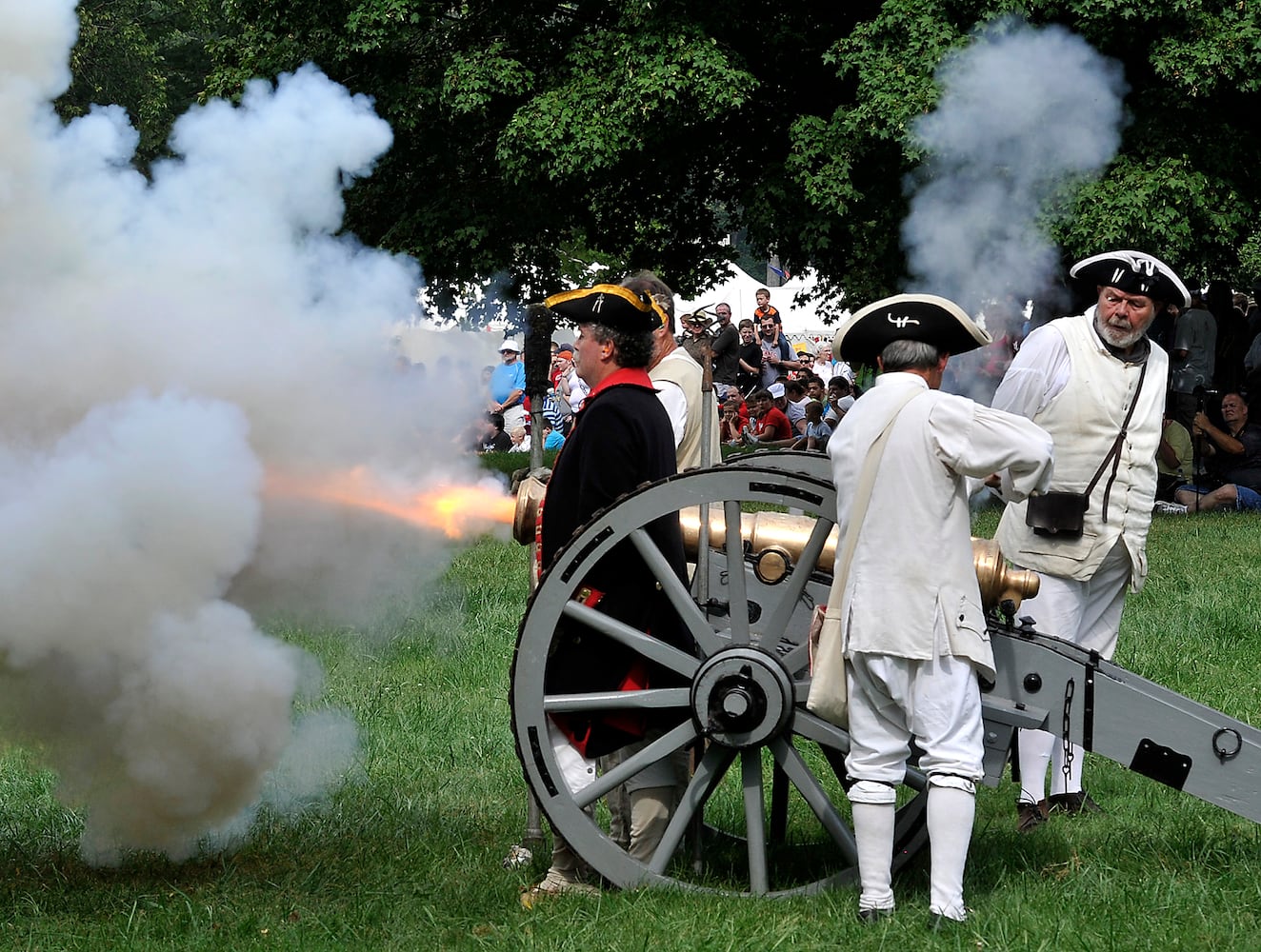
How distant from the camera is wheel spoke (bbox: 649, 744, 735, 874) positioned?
15.4ft

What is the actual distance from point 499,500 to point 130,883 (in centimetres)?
162

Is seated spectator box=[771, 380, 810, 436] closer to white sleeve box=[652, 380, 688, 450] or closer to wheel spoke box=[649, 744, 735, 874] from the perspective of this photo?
white sleeve box=[652, 380, 688, 450]

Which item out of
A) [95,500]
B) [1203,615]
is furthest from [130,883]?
[1203,615]

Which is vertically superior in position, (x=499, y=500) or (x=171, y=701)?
(x=499, y=500)

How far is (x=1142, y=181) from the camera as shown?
14.5 m

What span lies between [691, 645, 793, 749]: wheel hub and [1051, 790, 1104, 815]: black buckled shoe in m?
1.63

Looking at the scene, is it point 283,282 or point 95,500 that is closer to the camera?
point 95,500

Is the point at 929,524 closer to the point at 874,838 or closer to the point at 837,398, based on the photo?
the point at 874,838

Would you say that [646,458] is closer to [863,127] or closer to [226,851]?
[226,851]

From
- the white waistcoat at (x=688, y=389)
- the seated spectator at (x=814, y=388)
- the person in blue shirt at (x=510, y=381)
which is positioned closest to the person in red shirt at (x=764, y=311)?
the seated spectator at (x=814, y=388)

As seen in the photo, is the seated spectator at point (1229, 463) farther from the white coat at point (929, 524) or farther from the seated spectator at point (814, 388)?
the white coat at point (929, 524)

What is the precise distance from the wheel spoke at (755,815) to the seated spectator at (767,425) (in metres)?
13.8

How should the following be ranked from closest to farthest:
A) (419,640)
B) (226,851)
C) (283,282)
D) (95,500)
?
(95,500) → (283,282) → (226,851) → (419,640)

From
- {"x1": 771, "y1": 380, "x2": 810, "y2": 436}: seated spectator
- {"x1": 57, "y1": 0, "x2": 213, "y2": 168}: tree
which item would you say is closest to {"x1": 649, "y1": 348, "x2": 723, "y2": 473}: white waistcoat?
{"x1": 771, "y1": 380, "x2": 810, "y2": 436}: seated spectator
